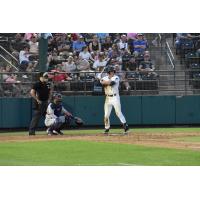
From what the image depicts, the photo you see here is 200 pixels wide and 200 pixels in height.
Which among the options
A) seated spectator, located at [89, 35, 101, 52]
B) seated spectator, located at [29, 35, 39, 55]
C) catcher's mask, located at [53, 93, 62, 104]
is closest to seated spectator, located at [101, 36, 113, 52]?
seated spectator, located at [89, 35, 101, 52]

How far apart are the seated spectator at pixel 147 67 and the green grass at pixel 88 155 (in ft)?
26.8

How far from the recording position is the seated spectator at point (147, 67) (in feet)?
80.5

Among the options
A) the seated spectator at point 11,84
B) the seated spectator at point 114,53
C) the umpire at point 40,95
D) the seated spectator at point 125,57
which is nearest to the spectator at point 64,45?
the seated spectator at point 114,53

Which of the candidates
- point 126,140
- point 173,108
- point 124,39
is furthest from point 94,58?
point 126,140

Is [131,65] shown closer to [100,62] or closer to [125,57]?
[125,57]

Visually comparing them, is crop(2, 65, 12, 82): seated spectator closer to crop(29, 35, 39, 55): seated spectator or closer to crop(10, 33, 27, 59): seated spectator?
crop(10, 33, 27, 59): seated spectator

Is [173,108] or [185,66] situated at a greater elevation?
[185,66]

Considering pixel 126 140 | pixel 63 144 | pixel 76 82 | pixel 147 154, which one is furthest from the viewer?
pixel 76 82

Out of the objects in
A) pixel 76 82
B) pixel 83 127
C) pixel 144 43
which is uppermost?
pixel 144 43

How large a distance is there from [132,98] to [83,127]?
2.30 m

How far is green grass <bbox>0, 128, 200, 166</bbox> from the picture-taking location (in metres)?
12.5

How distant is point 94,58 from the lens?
25094 millimetres

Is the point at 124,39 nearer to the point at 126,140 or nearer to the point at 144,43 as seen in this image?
the point at 144,43

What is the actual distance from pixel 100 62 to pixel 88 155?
11.3m
